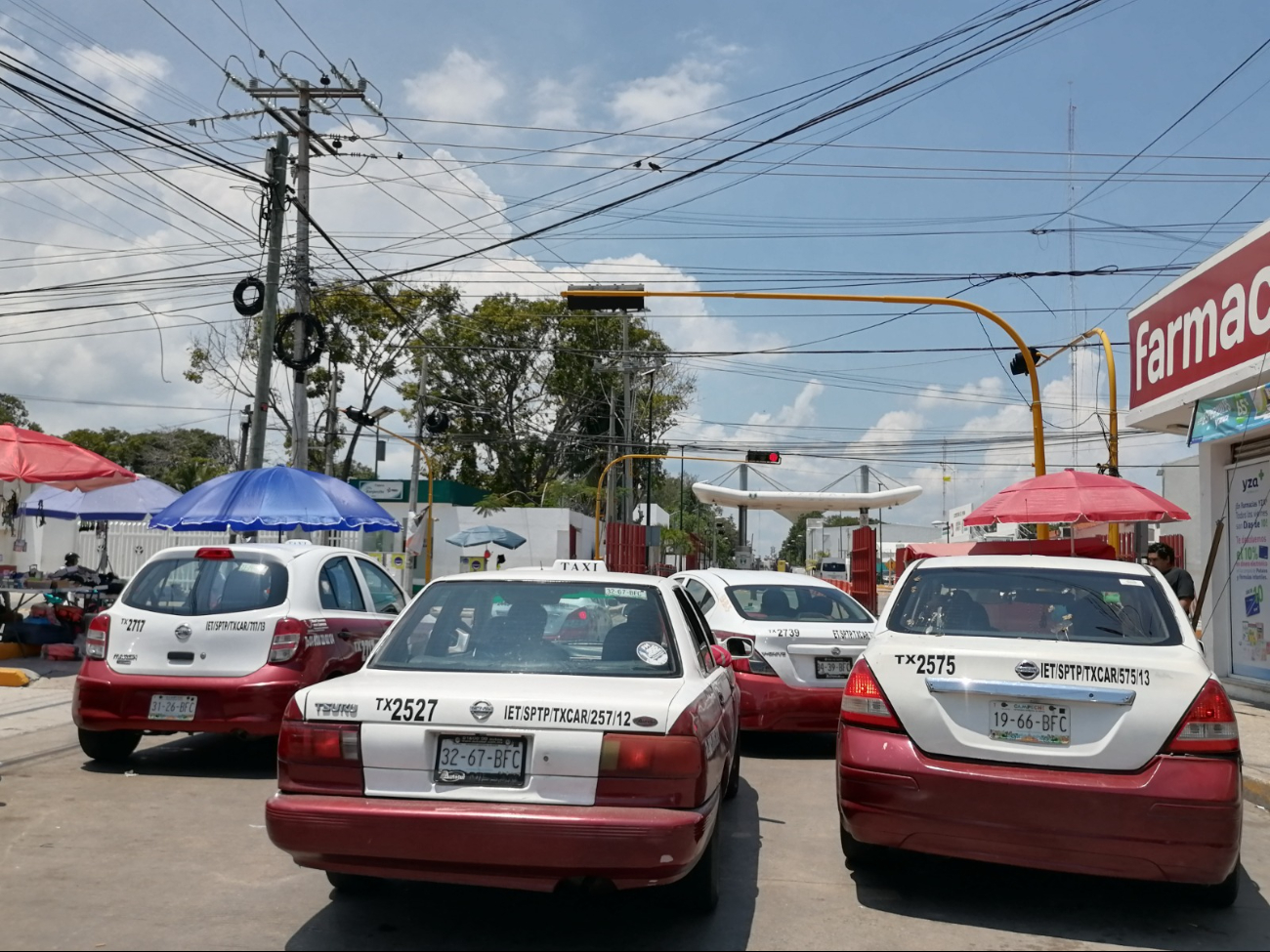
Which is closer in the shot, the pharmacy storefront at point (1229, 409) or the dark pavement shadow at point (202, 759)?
the dark pavement shadow at point (202, 759)

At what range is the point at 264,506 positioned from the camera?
49.7ft

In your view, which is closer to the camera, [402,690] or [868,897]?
[402,690]

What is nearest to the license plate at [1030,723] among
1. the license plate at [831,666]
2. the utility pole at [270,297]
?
the license plate at [831,666]

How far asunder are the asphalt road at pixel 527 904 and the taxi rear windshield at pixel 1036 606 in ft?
4.05

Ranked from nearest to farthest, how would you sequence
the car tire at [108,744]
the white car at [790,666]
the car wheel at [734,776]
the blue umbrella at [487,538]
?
the car wheel at [734,776] < the car tire at [108,744] < the white car at [790,666] < the blue umbrella at [487,538]

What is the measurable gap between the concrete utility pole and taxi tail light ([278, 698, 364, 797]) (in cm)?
1616

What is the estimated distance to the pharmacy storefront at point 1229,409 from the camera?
494 inches

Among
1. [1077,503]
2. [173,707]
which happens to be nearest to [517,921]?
[173,707]

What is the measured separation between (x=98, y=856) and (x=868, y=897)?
3768 mm

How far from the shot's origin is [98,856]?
19.3 ft

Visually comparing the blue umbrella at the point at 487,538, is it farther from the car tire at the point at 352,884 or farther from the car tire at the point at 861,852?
the car tire at the point at 352,884

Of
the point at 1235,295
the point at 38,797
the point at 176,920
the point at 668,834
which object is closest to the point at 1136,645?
the point at 668,834

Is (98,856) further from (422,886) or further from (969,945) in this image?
(969,945)

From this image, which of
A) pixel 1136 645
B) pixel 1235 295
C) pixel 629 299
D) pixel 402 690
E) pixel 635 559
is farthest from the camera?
pixel 635 559
